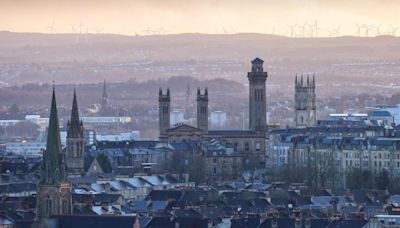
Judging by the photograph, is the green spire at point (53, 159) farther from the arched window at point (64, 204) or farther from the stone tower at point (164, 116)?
the stone tower at point (164, 116)

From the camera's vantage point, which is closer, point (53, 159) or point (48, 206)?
point (48, 206)

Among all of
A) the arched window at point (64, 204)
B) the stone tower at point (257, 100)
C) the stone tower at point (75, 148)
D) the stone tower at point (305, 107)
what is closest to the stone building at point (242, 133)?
the stone tower at point (257, 100)

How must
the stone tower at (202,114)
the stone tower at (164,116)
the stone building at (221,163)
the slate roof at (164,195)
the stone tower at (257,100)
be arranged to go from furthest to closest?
the stone tower at (202,114), the stone tower at (257,100), the stone tower at (164,116), the stone building at (221,163), the slate roof at (164,195)

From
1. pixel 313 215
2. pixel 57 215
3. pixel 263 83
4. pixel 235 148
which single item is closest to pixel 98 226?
pixel 57 215

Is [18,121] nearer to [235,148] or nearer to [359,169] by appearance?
[235,148]

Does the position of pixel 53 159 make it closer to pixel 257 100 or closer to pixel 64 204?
pixel 64 204

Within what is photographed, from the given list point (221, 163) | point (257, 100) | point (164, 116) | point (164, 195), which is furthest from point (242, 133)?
point (164, 195)

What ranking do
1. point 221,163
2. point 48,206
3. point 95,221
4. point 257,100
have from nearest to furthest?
point 95,221
point 48,206
point 221,163
point 257,100
